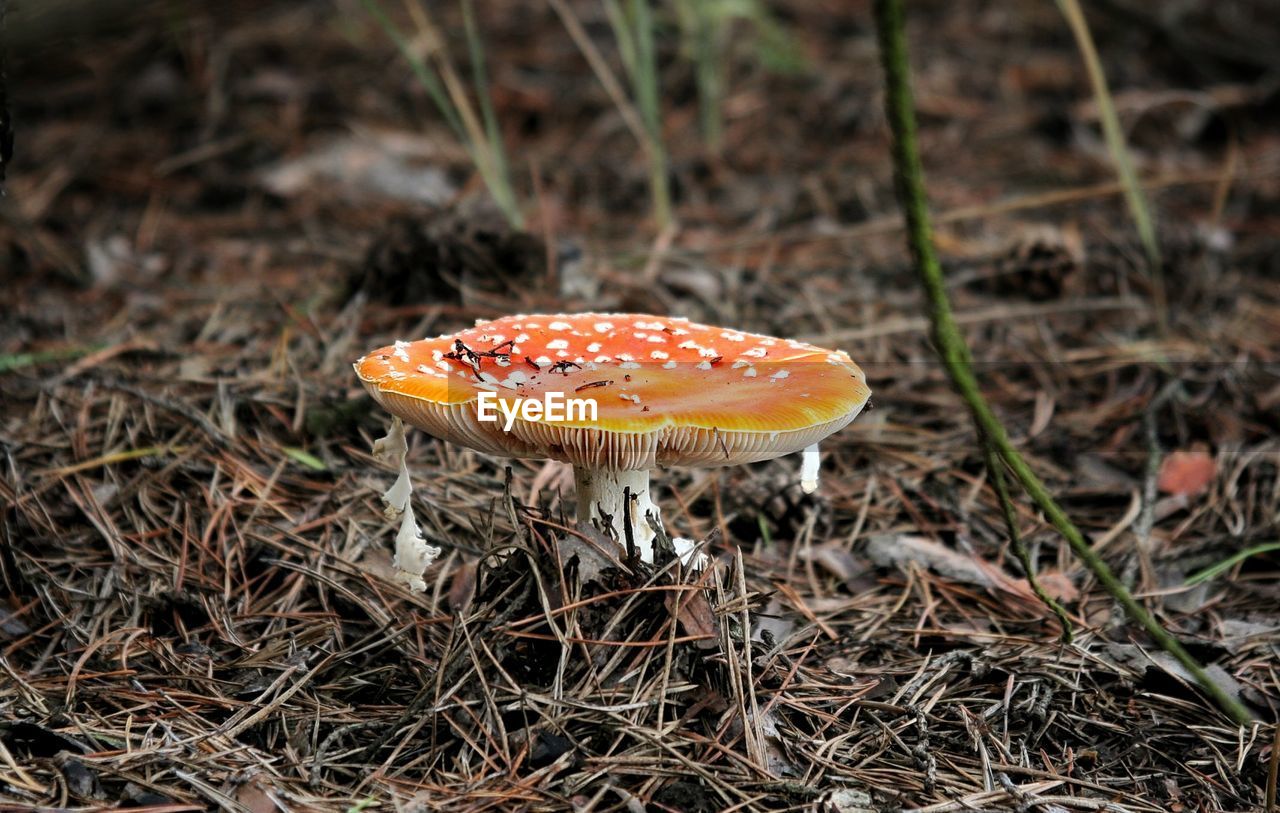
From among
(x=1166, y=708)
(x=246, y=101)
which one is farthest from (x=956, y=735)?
(x=246, y=101)

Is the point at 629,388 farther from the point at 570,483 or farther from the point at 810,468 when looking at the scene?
the point at 570,483

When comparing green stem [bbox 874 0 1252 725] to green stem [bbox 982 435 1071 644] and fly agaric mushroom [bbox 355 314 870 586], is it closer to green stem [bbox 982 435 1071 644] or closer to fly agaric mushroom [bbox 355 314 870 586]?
green stem [bbox 982 435 1071 644]

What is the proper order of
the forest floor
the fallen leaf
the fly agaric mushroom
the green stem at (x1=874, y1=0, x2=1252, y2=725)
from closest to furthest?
the green stem at (x1=874, y1=0, x2=1252, y2=725), the fly agaric mushroom, the forest floor, the fallen leaf

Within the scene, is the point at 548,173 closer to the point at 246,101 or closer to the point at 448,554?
the point at 246,101

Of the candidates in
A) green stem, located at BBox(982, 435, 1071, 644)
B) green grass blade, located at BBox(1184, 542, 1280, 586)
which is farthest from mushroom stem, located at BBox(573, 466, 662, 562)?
green grass blade, located at BBox(1184, 542, 1280, 586)

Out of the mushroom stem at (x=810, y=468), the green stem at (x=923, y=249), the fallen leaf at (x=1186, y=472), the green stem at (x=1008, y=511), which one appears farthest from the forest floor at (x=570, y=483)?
the green stem at (x=923, y=249)

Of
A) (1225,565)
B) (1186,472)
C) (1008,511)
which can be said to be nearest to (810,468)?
(1008,511)
